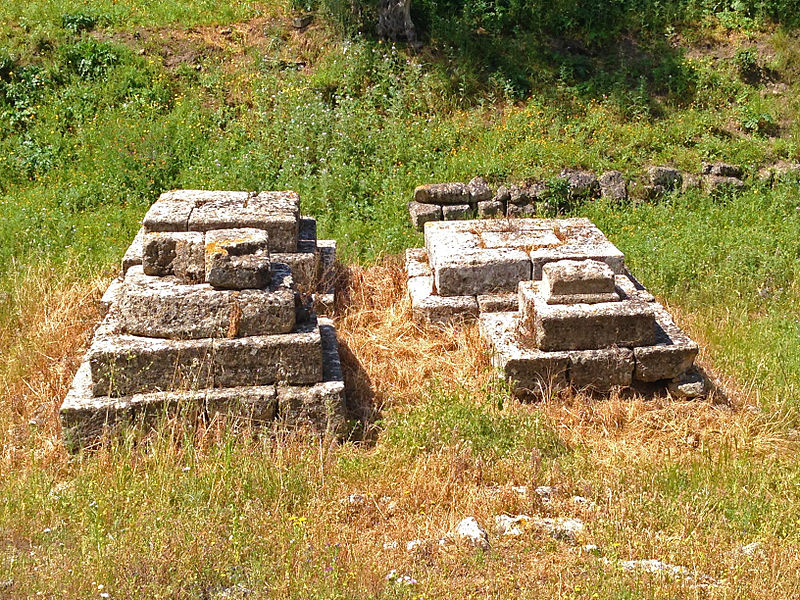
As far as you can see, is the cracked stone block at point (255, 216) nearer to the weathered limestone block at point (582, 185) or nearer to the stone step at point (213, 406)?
the stone step at point (213, 406)

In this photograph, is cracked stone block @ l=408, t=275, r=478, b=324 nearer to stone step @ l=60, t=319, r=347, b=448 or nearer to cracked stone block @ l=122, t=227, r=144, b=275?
stone step @ l=60, t=319, r=347, b=448

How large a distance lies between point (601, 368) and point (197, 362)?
Result: 9.71ft

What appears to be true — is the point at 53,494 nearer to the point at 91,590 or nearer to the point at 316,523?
the point at 91,590

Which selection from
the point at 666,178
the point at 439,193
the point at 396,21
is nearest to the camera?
the point at 439,193

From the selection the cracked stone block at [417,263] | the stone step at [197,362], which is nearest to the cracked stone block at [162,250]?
the stone step at [197,362]

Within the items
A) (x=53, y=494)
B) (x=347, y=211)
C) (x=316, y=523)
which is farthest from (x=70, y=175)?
(x=316, y=523)

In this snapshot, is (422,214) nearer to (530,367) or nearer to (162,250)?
(530,367)

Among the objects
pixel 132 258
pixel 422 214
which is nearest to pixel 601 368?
pixel 132 258

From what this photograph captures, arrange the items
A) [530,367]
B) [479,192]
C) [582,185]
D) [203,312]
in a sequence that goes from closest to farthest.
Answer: [203,312], [530,367], [479,192], [582,185]

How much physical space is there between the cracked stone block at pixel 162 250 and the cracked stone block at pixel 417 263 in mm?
2514

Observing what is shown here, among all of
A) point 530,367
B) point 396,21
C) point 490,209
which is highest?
point 396,21

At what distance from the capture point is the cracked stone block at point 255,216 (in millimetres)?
7289

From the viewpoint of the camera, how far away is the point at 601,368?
6438 millimetres

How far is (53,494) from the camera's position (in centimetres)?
481
